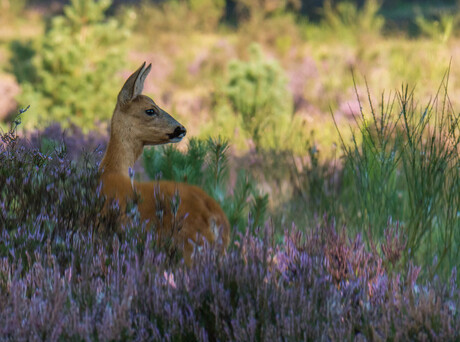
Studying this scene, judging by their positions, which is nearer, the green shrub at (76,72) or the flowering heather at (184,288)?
the flowering heather at (184,288)

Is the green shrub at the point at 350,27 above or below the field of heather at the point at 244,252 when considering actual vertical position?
above

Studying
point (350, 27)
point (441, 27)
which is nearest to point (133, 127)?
point (441, 27)

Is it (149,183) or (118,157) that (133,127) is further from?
(149,183)

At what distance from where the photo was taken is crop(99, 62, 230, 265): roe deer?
126 inches

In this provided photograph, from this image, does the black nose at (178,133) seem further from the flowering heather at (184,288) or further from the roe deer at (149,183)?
the flowering heather at (184,288)

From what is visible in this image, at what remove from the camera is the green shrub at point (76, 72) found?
9188 millimetres

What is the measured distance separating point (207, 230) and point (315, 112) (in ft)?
26.1

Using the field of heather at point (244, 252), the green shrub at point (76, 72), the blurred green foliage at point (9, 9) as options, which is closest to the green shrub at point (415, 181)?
the field of heather at point (244, 252)

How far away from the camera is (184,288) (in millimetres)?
2471

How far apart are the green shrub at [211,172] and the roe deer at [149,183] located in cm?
72

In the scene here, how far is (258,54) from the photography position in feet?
36.6

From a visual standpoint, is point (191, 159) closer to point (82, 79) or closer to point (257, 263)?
point (257, 263)

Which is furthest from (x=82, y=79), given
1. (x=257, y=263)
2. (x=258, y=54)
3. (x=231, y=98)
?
(x=257, y=263)

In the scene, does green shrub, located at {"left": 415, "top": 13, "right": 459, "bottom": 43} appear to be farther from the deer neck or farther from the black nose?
the deer neck
